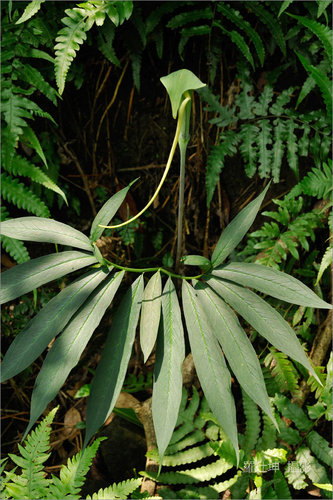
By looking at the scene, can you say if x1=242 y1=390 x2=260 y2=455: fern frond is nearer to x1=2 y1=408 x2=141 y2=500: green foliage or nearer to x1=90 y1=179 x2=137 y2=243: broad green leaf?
x1=2 y1=408 x2=141 y2=500: green foliage

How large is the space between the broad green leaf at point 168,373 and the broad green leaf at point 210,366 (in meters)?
0.05

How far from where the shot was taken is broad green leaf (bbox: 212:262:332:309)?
1244 millimetres

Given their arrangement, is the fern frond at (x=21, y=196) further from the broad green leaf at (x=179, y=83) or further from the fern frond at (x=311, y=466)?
the fern frond at (x=311, y=466)

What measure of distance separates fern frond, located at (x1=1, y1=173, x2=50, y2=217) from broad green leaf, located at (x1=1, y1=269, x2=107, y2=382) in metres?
0.63

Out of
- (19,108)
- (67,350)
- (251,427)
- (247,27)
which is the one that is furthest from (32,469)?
(247,27)

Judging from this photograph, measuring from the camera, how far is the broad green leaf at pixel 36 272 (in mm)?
1297

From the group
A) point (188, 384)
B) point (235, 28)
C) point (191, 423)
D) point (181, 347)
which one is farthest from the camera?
point (235, 28)

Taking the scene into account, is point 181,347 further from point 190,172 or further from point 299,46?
point 299,46

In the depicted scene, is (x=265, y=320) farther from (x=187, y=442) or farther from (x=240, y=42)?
(x=240, y=42)

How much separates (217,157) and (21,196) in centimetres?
95

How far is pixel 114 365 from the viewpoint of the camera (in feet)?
4.00

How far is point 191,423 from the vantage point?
5.69 feet

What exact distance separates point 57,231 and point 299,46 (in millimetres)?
1521

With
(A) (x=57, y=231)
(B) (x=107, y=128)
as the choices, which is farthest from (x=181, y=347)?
(B) (x=107, y=128)
